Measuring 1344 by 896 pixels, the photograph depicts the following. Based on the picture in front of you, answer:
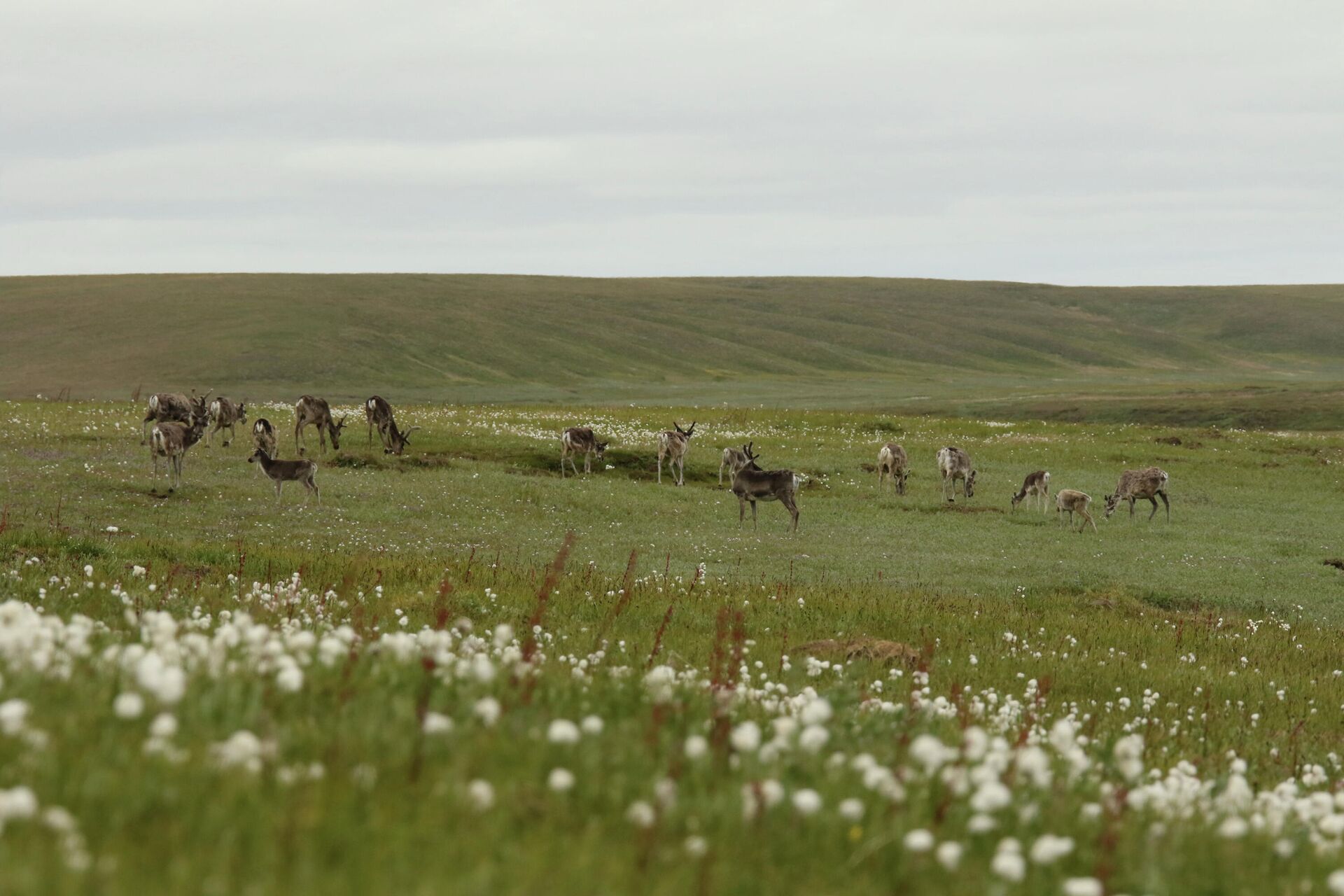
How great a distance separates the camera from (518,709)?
569 cm

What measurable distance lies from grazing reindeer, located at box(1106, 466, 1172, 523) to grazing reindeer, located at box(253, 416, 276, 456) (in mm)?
26430

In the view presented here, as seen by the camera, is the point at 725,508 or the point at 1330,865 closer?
the point at 1330,865

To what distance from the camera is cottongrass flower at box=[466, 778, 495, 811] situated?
4.07 m

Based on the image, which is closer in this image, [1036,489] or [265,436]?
[1036,489]

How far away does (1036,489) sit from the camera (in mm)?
39625

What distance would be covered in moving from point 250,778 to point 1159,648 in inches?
642

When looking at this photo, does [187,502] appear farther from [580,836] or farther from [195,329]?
[195,329]

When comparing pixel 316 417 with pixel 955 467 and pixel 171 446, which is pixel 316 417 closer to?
pixel 171 446

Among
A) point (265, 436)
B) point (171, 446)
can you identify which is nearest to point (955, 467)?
point (265, 436)

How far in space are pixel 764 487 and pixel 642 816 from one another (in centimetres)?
3026

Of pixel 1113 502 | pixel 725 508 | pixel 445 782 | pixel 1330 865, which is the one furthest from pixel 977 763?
pixel 1113 502

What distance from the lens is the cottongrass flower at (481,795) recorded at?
4066 millimetres

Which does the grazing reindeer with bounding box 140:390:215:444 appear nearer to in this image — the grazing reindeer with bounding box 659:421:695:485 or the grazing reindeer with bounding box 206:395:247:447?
the grazing reindeer with bounding box 206:395:247:447

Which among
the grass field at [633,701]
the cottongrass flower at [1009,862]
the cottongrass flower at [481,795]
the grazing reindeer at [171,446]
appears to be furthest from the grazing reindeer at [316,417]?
the cottongrass flower at [1009,862]
